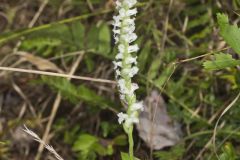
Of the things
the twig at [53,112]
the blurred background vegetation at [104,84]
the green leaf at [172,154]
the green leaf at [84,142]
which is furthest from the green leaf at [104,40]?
the green leaf at [172,154]

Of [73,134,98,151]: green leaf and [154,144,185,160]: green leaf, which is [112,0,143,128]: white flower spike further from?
[73,134,98,151]: green leaf

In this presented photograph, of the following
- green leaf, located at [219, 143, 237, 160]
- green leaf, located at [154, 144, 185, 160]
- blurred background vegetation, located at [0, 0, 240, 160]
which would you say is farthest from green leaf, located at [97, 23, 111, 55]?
green leaf, located at [219, 143, 237, 160]

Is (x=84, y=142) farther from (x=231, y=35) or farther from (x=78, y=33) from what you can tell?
(x=231, y=35)

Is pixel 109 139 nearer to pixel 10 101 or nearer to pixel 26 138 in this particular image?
pixel 26 138

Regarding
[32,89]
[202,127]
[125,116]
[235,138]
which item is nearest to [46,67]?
[32,89]

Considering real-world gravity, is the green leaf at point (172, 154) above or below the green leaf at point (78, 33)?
below

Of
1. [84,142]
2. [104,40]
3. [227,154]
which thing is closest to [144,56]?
[104,40]

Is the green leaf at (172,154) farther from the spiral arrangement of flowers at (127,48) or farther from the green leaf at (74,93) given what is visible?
the spiral arrangement of flowers at (127,48)

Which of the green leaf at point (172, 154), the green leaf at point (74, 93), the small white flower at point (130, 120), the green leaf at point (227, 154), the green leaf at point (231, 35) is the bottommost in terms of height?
the green leaf at point (172, 154)
